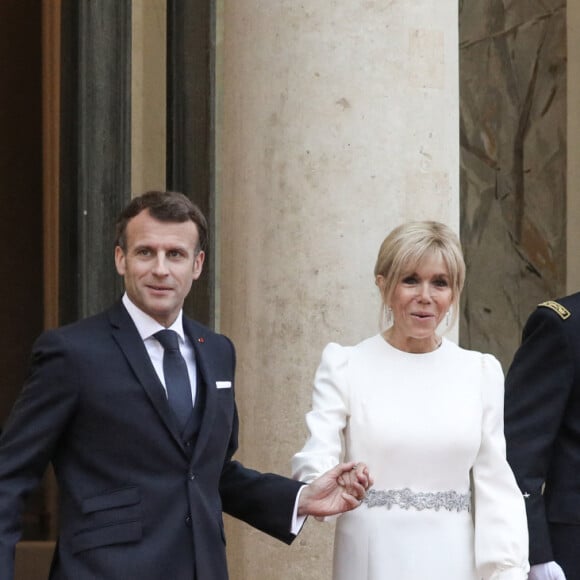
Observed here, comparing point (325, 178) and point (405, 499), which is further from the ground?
point (325, 178)

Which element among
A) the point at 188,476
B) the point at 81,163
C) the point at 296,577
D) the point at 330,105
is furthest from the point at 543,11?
the point at 188,476

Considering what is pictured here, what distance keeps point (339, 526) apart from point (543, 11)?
208 inches

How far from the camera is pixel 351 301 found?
5.61 meters

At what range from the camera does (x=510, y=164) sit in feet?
31.2

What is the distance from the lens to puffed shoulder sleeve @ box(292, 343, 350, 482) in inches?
183

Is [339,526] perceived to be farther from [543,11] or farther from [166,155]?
[543,11]

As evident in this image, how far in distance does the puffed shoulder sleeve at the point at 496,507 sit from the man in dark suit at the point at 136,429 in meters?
0.51

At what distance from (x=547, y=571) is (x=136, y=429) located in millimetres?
1530

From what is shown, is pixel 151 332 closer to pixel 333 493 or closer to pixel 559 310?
pixel 333 493

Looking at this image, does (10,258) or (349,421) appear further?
(10,258)

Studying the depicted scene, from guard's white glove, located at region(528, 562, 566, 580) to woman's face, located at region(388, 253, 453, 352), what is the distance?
84cm

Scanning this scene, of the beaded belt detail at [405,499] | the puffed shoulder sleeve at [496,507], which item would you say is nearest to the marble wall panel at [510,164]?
the puffed shoulder sleeve at [496,507]

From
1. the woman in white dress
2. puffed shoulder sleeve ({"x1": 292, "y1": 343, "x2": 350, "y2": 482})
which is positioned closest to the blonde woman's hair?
the woman in white dress

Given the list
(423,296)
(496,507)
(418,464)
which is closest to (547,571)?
(496,507)
